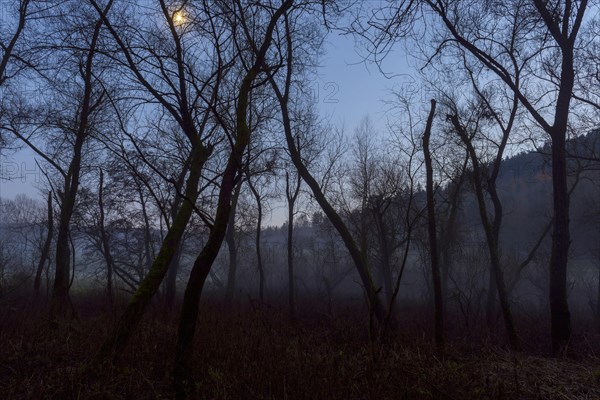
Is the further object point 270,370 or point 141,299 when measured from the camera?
point 141,299

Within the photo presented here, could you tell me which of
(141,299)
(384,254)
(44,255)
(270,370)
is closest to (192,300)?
(270,370)

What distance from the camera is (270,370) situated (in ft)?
14.9

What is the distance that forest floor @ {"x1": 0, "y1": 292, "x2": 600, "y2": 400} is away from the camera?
423 centimetres

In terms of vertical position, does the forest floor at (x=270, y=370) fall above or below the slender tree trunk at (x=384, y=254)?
below

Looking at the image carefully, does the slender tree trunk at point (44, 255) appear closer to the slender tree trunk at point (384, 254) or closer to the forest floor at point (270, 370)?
the forest floor at point (270, 370)

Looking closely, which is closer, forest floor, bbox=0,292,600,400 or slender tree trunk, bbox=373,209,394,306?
forest floor, bbox=0,292,600,400

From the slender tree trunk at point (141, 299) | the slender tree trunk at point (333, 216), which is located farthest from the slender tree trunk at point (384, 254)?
the slender tree trunk at point (141, 299)

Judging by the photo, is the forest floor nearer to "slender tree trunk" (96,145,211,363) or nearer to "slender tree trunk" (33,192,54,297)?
"slender tree trunk" (96,145,211,363)

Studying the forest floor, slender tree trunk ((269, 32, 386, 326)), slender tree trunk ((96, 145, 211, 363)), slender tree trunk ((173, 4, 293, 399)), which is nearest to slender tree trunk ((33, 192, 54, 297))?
the forest floor

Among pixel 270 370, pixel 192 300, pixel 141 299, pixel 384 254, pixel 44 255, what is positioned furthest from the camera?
pixel 384 254

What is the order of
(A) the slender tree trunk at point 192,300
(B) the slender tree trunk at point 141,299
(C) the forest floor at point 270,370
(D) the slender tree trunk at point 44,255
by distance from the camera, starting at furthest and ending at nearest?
(D) the slender tree trunk at point 44,255 → (B) the slender tree trunk at point 141,299 → (C) the forest floor at point 270,370 → (A) the slender tree trunk at point 192,300

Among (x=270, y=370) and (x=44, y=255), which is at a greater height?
(x=44, y=255)

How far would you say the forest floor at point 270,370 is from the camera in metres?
4.23

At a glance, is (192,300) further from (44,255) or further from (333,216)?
(44,255)
